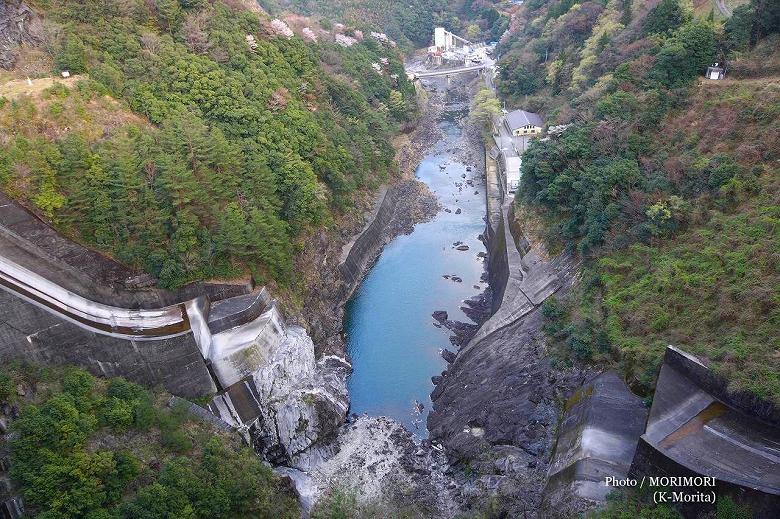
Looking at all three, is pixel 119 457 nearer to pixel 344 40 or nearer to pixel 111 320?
pixel 111 320

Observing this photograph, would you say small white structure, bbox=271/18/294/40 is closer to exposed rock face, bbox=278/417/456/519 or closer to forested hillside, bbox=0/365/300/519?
exposed rock face, bbox=278/417/456/519

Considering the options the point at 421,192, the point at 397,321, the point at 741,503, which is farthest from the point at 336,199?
the point at 741,503

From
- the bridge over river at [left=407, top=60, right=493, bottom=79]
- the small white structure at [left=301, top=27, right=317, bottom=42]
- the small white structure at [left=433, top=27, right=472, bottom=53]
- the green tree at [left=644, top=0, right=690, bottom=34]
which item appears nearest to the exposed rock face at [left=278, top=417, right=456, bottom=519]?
the green tree at [left=644, top=0, right=690, bottom=34]

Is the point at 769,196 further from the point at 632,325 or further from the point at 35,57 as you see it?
the point at 35,57

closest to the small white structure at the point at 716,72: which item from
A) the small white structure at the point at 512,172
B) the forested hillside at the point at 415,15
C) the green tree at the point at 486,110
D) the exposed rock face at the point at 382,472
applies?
the small white structure at the point at 512,172

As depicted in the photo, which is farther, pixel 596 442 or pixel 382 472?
pixel 382 472

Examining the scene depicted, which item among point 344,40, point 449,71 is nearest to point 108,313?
point 344,40
